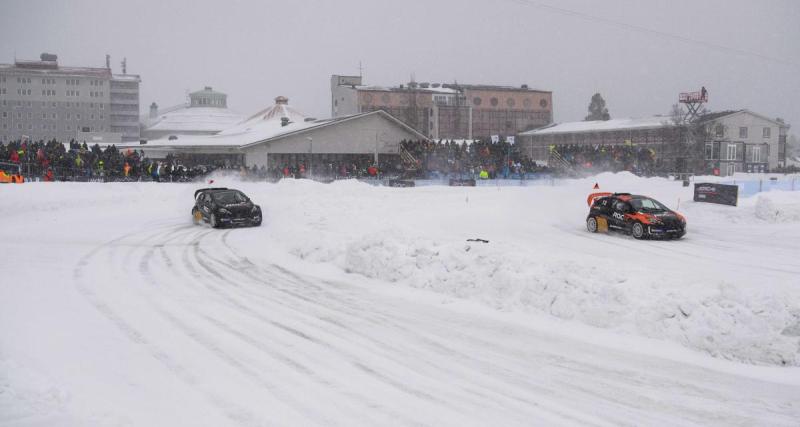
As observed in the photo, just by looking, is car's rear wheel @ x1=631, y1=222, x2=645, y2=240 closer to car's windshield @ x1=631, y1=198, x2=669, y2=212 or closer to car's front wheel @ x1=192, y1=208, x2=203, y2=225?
car's windshield @ x1=631, y1=198, x2=669, y2=212

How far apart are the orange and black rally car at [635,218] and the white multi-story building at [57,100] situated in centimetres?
11545

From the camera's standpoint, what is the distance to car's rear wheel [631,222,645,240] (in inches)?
832

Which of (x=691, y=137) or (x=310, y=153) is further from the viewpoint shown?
(x=691, y=137)

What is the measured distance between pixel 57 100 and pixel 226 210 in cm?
12006

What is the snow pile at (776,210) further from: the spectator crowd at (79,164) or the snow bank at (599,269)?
the spectator crowd at (79,164)

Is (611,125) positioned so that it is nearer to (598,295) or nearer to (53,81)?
(598,295)

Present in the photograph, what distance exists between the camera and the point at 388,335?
9.09m

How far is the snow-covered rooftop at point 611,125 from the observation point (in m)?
74.8

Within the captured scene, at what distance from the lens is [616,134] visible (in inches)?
3088

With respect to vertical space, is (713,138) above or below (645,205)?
above

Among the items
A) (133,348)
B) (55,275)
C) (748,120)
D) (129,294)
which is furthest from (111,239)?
(748,120)

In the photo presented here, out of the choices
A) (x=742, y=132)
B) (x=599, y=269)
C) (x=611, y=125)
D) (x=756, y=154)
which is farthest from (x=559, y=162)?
(x=599, y=269)

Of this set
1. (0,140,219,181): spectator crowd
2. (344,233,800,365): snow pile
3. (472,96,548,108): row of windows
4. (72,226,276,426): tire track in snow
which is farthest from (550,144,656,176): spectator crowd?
(472,96,548,108): row of windows

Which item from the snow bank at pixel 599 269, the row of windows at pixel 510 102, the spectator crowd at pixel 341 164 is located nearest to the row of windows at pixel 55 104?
the row of windows at pixel 510 102
